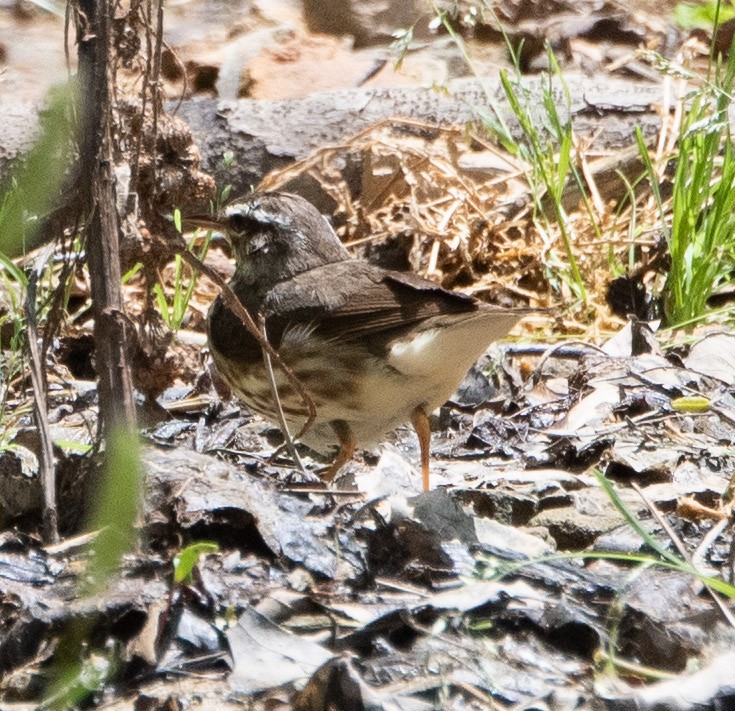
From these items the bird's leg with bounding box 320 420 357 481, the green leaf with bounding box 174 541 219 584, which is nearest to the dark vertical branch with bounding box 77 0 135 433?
the green leaf with bounding box 174 541 219 584

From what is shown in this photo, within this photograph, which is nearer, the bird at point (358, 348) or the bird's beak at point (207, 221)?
the bird at point (358, 348)

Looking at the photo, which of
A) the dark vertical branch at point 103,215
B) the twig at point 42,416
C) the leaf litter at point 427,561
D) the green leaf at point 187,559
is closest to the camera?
the leaf litter at point 427,561

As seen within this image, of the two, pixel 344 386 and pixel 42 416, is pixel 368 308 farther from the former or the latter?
pixel 42 416

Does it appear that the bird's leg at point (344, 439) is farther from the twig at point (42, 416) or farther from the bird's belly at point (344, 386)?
the twig at point (42, 416)

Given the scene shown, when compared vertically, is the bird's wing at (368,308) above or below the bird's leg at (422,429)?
above

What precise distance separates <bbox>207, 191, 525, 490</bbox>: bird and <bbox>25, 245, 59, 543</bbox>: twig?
3.65 ft

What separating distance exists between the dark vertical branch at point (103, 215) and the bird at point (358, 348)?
1104mm

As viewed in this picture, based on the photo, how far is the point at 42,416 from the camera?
3.48 meters

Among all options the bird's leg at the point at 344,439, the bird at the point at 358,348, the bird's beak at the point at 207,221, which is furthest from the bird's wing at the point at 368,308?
the bird's beak at the point at 207,221

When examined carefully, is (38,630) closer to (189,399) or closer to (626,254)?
(189,399)

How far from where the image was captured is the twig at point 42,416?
3482 millimetres

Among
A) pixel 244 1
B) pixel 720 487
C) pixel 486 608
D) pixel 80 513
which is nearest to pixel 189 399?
pixel 80 513

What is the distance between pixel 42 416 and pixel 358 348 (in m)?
1.60

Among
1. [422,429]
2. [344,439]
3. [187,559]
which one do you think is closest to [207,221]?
[344,439]
